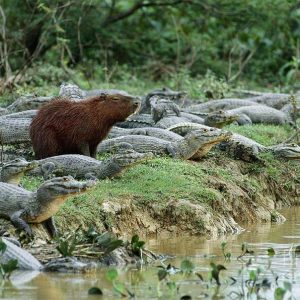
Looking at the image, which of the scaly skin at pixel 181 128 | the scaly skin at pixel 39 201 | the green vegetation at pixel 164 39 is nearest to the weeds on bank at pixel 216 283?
the scaly skin at pixel 39 201

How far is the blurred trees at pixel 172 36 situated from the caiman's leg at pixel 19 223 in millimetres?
13952

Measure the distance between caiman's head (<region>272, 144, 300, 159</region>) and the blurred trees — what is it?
922 centimetres

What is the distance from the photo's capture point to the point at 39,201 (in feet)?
34.1

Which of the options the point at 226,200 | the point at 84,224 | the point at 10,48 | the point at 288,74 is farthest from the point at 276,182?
the point at 288,74

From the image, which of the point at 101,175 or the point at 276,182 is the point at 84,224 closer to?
the point at 101,175

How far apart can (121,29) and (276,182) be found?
1312 cm

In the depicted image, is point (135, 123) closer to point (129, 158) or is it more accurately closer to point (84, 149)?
point (84, 149)

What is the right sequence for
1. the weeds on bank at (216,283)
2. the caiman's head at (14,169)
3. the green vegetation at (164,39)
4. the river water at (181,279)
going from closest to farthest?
the weeds on bank at (216,283)
the river water at (181,279)
the caiman's head at (14,169)
the green vegetation at (164,39)

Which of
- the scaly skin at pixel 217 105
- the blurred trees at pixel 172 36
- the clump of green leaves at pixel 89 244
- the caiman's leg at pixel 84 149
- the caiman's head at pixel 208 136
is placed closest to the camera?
the clump of green leaves at pixel 89 244

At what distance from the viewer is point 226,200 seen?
43.0ft

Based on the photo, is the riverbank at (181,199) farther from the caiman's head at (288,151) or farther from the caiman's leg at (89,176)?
the caiman's head at (288,151)

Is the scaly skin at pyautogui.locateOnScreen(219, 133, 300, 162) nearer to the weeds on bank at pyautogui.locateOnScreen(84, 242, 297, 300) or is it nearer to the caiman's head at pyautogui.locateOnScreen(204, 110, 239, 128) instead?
the caiman's head at pyautogui.locateOnScreen(204, 110, 239, 128)

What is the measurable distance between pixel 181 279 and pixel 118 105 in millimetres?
5226

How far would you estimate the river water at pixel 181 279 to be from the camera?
8516 mm
